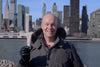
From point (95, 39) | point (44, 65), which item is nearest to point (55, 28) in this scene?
point (44, 65)

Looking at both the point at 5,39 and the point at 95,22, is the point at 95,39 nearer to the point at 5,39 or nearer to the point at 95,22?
the point at 95,22

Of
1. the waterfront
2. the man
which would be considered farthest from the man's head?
the waterfront

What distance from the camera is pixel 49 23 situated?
2.51 metres

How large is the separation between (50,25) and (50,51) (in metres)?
0.29

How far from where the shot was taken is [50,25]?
8.23ft

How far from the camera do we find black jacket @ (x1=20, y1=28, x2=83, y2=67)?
2396 mm

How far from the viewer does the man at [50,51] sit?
94.2 inches

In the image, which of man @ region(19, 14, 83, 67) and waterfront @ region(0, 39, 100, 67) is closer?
man @ region(19, 14, 83, 67)

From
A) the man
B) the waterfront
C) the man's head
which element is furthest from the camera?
the waterfront

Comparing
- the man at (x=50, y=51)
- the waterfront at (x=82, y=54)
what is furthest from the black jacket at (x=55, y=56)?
the waterfront at (x=82, y=54)

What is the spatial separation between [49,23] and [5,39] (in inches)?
5886

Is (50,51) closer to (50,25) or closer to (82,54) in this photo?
(50,25)

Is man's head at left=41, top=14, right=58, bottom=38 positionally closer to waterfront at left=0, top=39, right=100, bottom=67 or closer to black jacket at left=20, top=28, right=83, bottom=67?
black jacket at left=20, top=28, right=83, bottom=67

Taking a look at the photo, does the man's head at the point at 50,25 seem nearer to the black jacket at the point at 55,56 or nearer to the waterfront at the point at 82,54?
the black jacket at the point at 55,56
